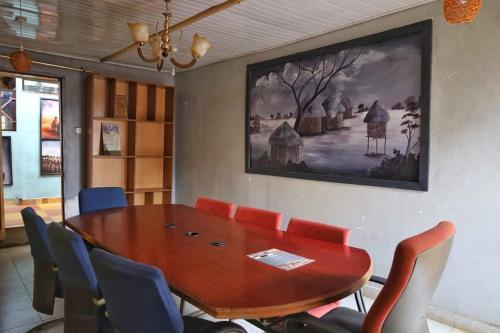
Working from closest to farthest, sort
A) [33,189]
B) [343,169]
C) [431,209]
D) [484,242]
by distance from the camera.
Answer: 1. [484,242]
2. [431,209]
3. [343,169]
4. [33,189]

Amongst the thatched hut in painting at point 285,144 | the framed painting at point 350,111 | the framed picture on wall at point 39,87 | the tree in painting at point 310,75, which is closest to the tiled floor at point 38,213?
the framed picture on wall at point 39,87

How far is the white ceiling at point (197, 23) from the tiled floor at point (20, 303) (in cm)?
256

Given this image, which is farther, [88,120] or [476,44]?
[88,120]

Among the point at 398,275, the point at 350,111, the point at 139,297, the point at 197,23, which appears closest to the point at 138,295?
the point at 139,297

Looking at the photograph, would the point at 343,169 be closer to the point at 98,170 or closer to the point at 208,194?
the point at 208,194

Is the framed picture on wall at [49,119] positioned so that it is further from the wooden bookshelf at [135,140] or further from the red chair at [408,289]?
the red chair at [408,289]

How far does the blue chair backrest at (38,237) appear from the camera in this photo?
7.65 ft

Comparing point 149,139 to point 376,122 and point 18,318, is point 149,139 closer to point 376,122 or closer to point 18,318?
point 18,318

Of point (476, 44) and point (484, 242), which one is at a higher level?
point (476, 44)

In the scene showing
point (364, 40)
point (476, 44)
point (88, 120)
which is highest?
point (364, 40)

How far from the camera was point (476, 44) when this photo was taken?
273 centimetres

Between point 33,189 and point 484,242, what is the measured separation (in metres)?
8.12

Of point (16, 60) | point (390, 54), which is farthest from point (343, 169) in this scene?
point (16, 60)

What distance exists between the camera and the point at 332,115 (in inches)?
145
